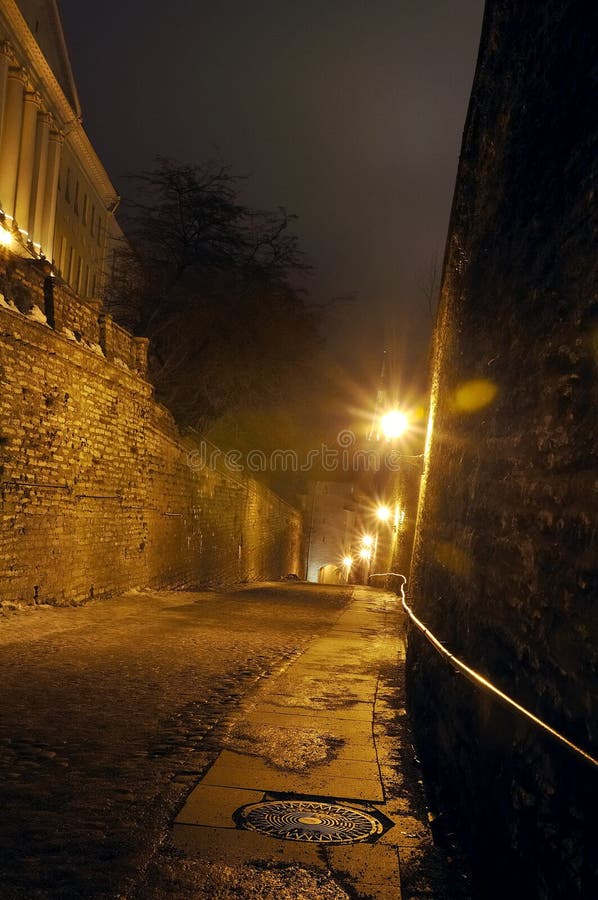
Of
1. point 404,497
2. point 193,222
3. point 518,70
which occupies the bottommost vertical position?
point 404,497

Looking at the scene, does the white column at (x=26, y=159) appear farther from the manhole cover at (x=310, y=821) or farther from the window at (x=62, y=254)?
the manhole cover at (x=310, y=821)

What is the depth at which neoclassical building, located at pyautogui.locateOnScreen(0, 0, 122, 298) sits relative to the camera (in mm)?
26250

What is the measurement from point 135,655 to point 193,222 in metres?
15.4

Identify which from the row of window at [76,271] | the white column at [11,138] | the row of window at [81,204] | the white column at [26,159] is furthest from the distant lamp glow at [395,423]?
the row of window at [81,204]

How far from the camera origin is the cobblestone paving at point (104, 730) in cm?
313

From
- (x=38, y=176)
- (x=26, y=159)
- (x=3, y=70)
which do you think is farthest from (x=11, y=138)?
(x=38, y=176)

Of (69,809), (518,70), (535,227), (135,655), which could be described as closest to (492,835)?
(69,809)

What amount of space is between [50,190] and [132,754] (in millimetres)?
29347

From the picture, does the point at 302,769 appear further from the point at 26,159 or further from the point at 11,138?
the point at 26,159

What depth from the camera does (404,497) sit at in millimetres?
18578

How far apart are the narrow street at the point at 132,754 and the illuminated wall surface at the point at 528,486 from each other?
Result: 1.80ft

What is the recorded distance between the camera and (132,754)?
4535mm

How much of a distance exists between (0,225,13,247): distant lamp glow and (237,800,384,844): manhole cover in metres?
7.88

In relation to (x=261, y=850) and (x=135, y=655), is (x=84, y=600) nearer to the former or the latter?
(x=135, y=655)
